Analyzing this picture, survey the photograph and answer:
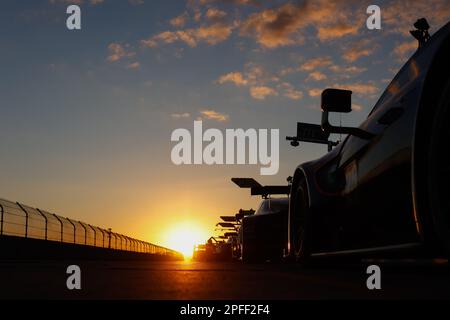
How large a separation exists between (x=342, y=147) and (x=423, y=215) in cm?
191

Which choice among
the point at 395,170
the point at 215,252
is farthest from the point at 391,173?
the point at 215,252

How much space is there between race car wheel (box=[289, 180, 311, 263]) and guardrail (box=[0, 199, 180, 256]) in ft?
46.3

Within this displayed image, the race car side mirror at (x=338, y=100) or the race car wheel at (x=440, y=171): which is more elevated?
the race car side mirror at (x=338, y=100)

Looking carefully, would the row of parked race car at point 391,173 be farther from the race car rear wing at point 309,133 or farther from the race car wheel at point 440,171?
the race car rear wing at point 309,133

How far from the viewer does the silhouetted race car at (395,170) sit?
11.0 feet

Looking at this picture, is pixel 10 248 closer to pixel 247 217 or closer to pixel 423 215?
pixel 247 217

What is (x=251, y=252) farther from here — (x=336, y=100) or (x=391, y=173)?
(x=391, y=173)

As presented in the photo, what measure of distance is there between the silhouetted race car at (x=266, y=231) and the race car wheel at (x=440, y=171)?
760 centimetres

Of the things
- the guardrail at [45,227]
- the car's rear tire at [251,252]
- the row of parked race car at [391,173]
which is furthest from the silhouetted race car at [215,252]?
the row of parked race car at [391,173]

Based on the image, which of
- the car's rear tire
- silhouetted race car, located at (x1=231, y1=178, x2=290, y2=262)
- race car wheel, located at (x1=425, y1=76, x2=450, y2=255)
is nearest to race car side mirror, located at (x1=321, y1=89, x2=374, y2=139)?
race car wheel, located at (x1=425, y1=76, x2=450, y2=255)

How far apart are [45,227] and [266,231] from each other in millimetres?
12528

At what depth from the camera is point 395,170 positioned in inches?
147
